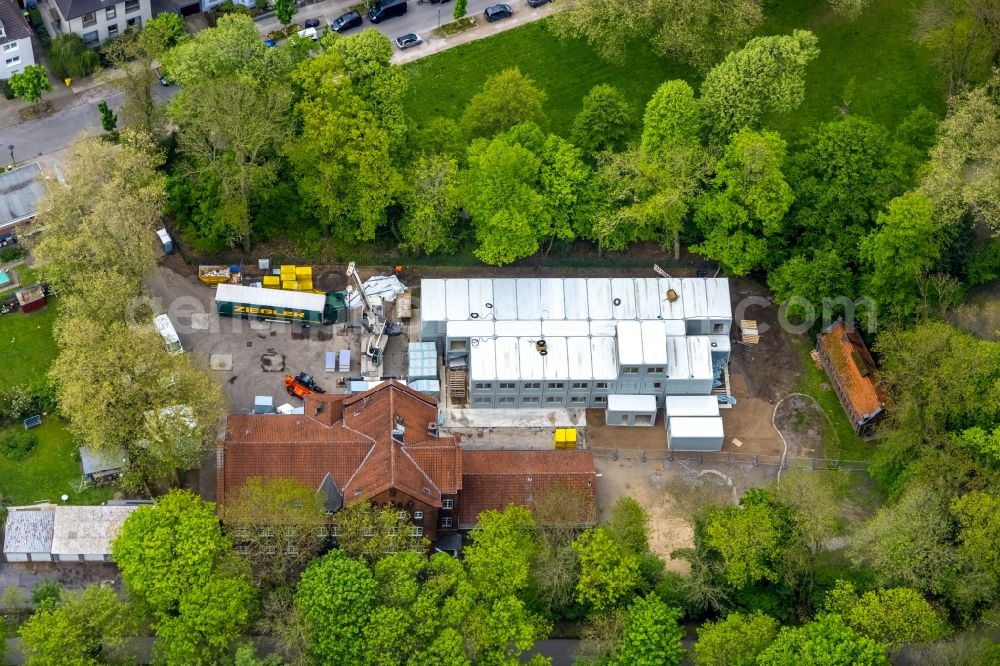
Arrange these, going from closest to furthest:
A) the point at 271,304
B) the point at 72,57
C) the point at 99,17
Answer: the point at 271,304
the point at 72,57
the point at 99,17

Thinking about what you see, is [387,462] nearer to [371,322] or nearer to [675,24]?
[371,322]

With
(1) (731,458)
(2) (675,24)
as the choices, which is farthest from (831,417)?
(2) (675,24)

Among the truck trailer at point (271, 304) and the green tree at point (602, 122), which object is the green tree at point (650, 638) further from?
the green tree at point (602, 122)

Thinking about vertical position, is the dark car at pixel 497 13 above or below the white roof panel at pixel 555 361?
above

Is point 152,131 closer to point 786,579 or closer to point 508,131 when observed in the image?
point 508,131

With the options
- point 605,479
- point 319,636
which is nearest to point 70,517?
point 319,636

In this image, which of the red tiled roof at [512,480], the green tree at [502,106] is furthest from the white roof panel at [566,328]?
the green tree at [502,106]
